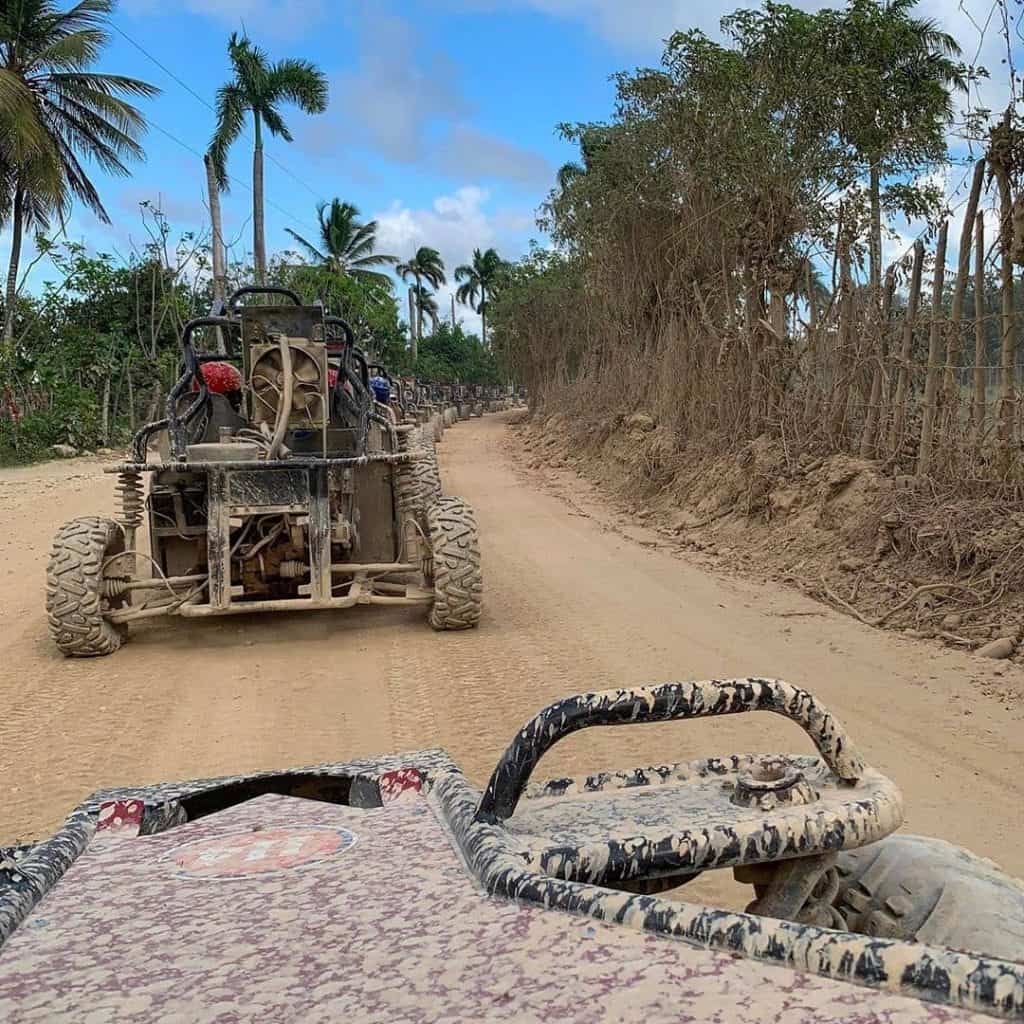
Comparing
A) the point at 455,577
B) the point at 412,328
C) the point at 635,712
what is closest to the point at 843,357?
the point at 455,577

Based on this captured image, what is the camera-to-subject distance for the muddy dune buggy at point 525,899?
1.17 metres

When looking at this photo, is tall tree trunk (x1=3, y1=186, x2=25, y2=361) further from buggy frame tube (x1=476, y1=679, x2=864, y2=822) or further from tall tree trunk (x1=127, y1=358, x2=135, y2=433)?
buggy frame tube (x1=476, y1=679, x2=864, y2=822)

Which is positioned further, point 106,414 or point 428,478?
point 106,414

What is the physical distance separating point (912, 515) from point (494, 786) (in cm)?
644

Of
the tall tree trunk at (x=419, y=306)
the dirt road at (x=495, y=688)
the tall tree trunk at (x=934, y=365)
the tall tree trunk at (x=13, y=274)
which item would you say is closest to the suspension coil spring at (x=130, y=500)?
the dirt road at (x=495, y=688)

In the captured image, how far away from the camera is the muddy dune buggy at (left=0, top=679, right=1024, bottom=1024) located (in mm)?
1167

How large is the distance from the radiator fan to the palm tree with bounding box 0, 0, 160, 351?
18789 millimetres

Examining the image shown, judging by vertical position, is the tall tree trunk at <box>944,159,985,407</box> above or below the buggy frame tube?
above

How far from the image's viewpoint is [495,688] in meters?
5.33

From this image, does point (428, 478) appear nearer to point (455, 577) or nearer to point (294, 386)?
point (294, 386)

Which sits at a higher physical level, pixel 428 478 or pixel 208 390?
pixel 208 390

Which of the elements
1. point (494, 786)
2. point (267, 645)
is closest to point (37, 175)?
point (267, 645)

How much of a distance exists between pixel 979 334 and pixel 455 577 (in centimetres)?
401

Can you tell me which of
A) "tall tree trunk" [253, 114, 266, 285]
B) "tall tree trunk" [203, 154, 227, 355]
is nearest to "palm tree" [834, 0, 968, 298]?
"tall tree trunk" [203, 154, 227, 355]
